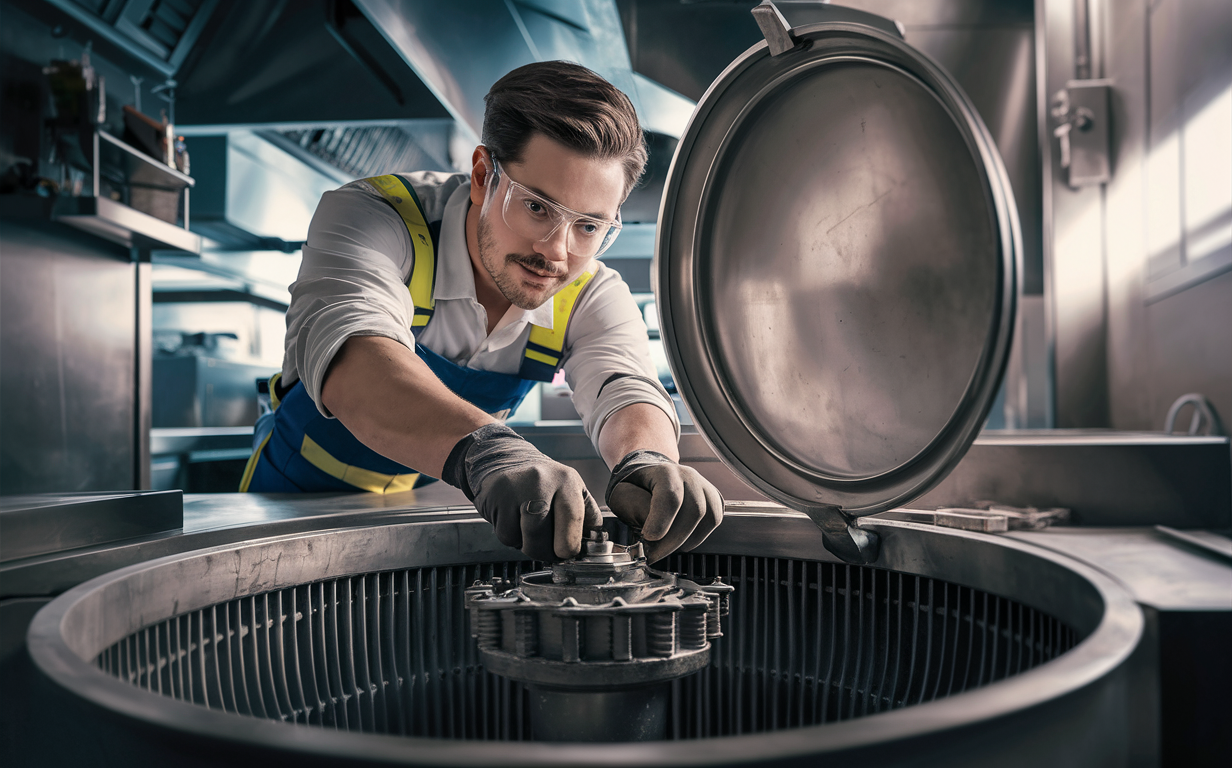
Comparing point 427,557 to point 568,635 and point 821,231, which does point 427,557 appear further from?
point 821,231

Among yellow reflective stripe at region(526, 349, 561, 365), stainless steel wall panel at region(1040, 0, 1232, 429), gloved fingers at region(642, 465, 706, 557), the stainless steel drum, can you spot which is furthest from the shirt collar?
stainless steel wall panel at region(1040, 0, 1232, 429)

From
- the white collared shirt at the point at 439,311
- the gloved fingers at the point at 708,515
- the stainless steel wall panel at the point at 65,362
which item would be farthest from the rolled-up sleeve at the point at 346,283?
the stainless steel wall panel at the point at 65,362

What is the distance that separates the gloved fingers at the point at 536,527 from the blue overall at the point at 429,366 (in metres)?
0.66

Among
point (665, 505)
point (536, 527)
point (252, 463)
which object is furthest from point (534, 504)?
point (252, 463)

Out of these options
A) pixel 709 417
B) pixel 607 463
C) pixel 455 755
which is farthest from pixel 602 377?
pixel 455 755

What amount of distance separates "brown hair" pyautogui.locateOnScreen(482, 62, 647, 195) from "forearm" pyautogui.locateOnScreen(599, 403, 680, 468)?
42 centimetres

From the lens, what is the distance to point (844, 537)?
0.84m

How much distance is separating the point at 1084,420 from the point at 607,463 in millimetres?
1971

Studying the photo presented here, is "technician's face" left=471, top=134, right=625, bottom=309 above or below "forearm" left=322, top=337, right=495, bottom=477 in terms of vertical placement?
above

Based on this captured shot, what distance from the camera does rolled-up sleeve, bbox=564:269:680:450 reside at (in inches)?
53.4

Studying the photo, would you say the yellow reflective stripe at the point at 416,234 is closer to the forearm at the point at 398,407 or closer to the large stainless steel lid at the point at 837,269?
the forearm at the point at 398,407

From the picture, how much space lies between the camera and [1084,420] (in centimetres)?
255

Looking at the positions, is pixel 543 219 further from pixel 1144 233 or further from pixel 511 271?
pixel 1144 233

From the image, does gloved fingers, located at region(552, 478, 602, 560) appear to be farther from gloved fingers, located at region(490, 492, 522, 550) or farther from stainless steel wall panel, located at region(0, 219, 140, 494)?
stainless steel wall panel, located at region(0, 219, 140, 494)
